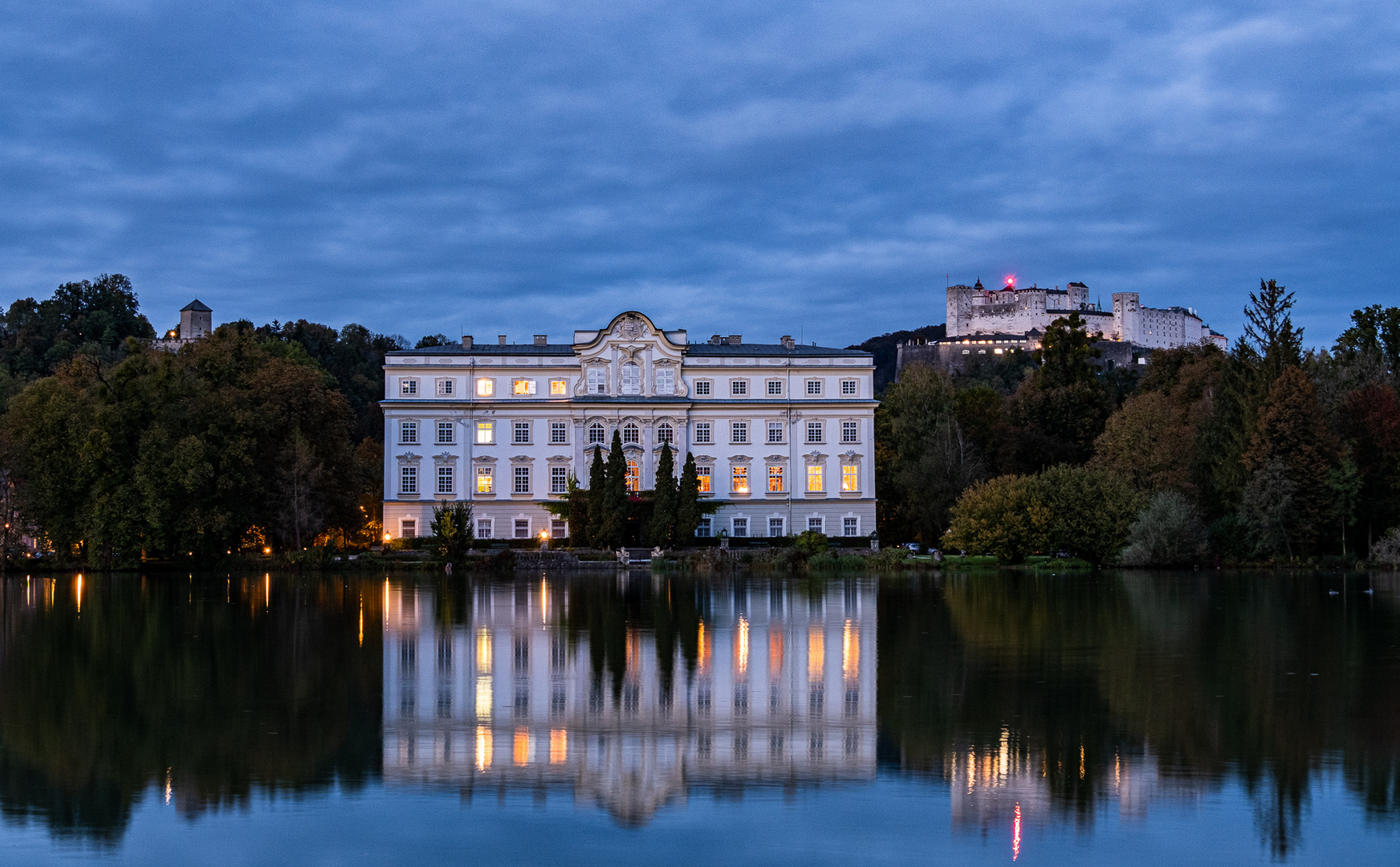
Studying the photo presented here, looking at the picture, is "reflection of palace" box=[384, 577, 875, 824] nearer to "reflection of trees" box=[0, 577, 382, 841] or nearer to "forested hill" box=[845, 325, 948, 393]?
"reflection of trees" box=[0, 577, 382, 841]

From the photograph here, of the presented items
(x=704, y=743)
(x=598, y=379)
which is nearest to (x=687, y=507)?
(x=598, y=379)

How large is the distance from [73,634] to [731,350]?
42.9m

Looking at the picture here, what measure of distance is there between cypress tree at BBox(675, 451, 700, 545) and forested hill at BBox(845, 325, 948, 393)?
88.4 m

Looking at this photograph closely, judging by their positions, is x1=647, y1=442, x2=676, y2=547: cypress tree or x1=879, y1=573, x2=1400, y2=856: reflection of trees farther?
x1=647, y1=442, x2=676, y2=547: cypress tree

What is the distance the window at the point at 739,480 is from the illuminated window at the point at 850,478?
4.70 meters

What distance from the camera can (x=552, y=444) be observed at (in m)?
60.5

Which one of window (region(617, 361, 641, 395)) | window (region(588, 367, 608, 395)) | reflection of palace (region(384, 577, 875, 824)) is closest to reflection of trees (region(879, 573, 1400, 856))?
reflection of palace (region(384, 577, 875, 824))

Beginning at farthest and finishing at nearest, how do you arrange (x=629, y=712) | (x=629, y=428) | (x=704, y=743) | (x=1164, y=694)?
(x=629, y=428) → (x=1164, y=694) → (x=629, y=712) → (x=704, y=743)

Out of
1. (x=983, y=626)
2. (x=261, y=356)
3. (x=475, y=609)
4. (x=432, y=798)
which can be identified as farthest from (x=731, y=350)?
(x=432, y=798)

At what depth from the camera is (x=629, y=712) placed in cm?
1342

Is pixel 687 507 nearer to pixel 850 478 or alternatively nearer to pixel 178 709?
pixel 850 478

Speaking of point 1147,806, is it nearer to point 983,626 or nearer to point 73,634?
point 983,626

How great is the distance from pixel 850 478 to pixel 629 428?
11.0 metres

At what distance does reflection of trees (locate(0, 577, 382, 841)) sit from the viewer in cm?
1030
